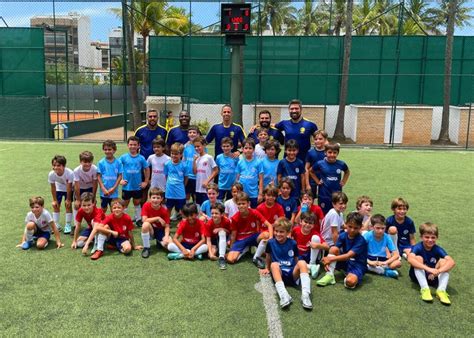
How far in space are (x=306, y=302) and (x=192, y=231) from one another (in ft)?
Result: 6.34

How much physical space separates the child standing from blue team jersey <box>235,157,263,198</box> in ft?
8.16

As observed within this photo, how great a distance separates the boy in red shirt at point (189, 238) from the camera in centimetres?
547

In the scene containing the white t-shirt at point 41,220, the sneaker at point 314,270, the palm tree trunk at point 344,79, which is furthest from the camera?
the palm tree trunk at point 344,79

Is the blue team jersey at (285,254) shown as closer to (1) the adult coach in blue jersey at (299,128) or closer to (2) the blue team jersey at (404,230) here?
(2) the blue team jersey at (404,230)

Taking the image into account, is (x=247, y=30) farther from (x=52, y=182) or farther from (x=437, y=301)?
(x=437, y=301)

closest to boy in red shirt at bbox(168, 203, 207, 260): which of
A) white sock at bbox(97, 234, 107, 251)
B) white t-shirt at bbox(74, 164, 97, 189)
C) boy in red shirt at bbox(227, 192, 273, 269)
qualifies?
boy in red shirt at bbox(227, 192, 273, 269)

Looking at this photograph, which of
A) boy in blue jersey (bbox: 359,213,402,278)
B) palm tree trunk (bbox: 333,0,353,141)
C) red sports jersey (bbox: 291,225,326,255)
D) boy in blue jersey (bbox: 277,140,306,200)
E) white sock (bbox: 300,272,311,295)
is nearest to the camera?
white sock (bbox: 300,272,311,295)

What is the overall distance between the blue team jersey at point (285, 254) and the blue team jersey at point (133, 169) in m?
2.83

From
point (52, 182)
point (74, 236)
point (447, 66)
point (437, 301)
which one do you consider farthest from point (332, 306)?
point (447, 66)

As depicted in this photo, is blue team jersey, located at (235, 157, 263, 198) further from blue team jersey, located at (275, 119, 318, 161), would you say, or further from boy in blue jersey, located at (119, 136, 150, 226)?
boy in blue jersey, located at (119, 136, 150, 226)

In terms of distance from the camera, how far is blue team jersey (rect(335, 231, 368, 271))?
192 inches

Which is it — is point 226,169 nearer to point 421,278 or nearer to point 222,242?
point 222,242

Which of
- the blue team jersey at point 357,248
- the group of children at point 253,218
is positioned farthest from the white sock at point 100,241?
the blue team jersey at point 357,248

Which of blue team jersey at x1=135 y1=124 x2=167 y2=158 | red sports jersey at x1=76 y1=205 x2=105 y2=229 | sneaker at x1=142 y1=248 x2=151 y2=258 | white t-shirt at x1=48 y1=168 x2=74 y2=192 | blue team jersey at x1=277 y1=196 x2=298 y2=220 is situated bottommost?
sneaker at x1=142 y1=248 x2=151 y2=258
